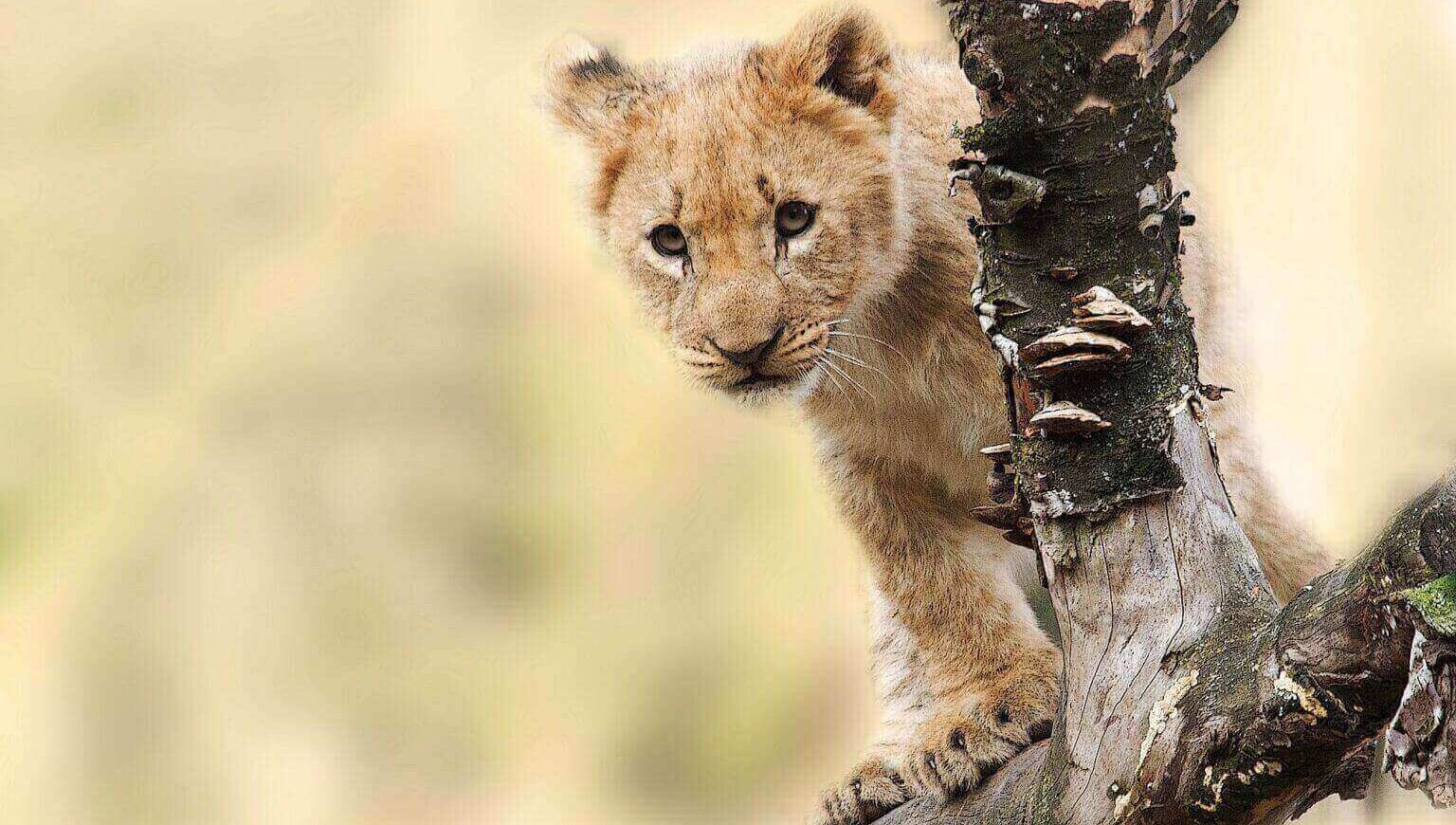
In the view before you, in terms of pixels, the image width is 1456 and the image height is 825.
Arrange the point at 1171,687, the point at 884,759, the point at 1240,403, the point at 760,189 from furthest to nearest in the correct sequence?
the point at 1240,403 < the point at 884,759 < the point at 760,189 < the point at 1171,687

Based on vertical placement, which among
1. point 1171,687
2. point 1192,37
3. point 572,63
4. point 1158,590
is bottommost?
point 1171,687

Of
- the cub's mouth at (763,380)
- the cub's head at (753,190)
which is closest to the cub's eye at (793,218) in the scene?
the cub's head at (753,190)

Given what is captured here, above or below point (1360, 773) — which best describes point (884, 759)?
above

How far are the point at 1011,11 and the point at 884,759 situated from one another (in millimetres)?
1920

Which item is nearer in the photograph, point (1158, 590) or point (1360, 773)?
point (1158, 590)

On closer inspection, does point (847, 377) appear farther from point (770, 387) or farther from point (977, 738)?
point (977, 738)

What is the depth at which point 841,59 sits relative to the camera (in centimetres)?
315

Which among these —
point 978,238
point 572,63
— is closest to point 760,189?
point 572,63

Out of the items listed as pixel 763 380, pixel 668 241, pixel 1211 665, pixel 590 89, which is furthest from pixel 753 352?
pixel 1211 665

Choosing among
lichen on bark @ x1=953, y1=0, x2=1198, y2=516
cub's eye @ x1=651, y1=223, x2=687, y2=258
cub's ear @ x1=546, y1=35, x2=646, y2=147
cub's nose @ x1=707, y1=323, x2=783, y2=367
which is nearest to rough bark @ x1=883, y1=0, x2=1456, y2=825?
lichen on bark @ x1=953, y1=0, x2=1198, y2=516

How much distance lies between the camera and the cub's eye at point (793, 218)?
2.92 metres

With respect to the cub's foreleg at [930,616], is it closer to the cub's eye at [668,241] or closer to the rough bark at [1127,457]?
the cub's eye at [668,241]

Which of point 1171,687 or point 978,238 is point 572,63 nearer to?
point 978,238

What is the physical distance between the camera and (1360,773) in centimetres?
223
